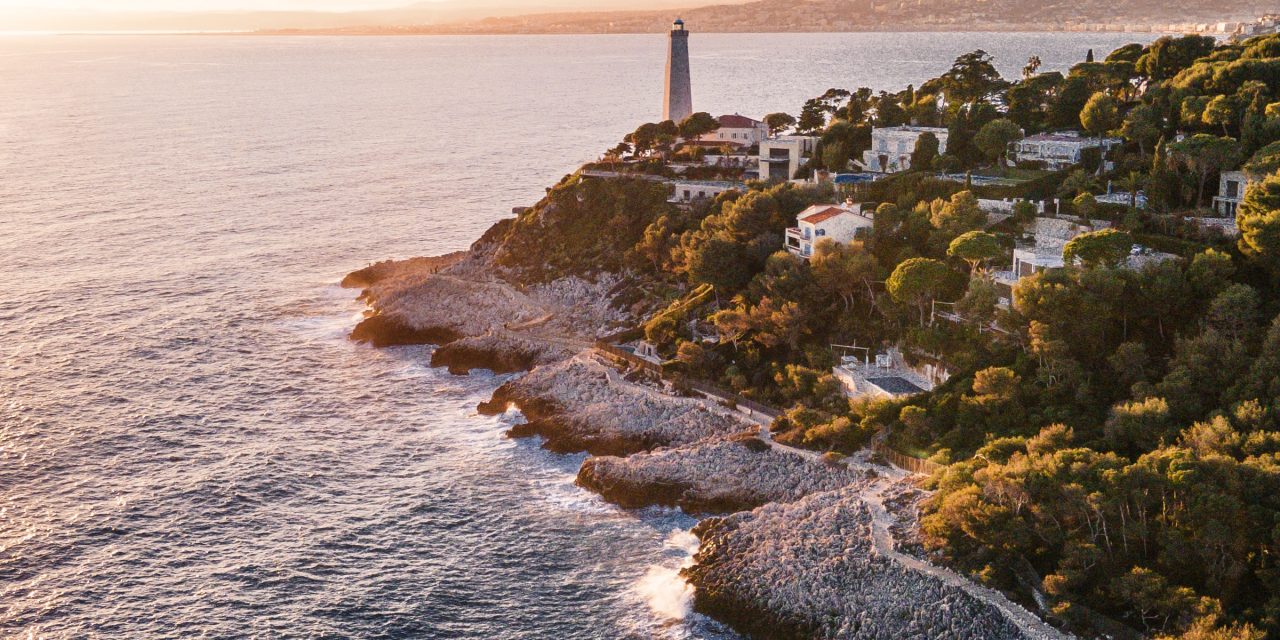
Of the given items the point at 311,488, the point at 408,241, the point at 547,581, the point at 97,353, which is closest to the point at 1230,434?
the point at 547,581

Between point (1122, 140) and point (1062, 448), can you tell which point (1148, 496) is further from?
point (1122, 140)

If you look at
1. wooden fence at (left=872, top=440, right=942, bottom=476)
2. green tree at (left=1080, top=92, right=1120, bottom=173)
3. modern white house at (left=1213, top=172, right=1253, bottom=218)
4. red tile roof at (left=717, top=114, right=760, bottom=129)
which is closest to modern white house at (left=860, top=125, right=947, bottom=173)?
green tree at (left=1080, top=92, right=1120, bottom=173)

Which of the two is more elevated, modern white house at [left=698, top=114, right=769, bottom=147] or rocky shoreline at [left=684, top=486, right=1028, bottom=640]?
modern white house at [left=698, top=114, right=769, bottom=147]

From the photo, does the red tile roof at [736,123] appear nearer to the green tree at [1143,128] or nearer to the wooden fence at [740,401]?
the green tree at [1143,128]

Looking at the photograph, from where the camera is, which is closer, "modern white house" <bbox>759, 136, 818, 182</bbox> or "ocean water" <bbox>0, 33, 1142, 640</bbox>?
"ocean water" <bbox>0, 33, 1142, 640</bbox>

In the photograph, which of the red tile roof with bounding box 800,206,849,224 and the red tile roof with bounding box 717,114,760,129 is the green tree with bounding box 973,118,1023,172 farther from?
the red tile roof with bounding box 717,114,760,129

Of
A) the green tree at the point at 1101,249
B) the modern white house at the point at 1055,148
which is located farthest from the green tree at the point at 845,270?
the modern white house at the point at 1055,148
